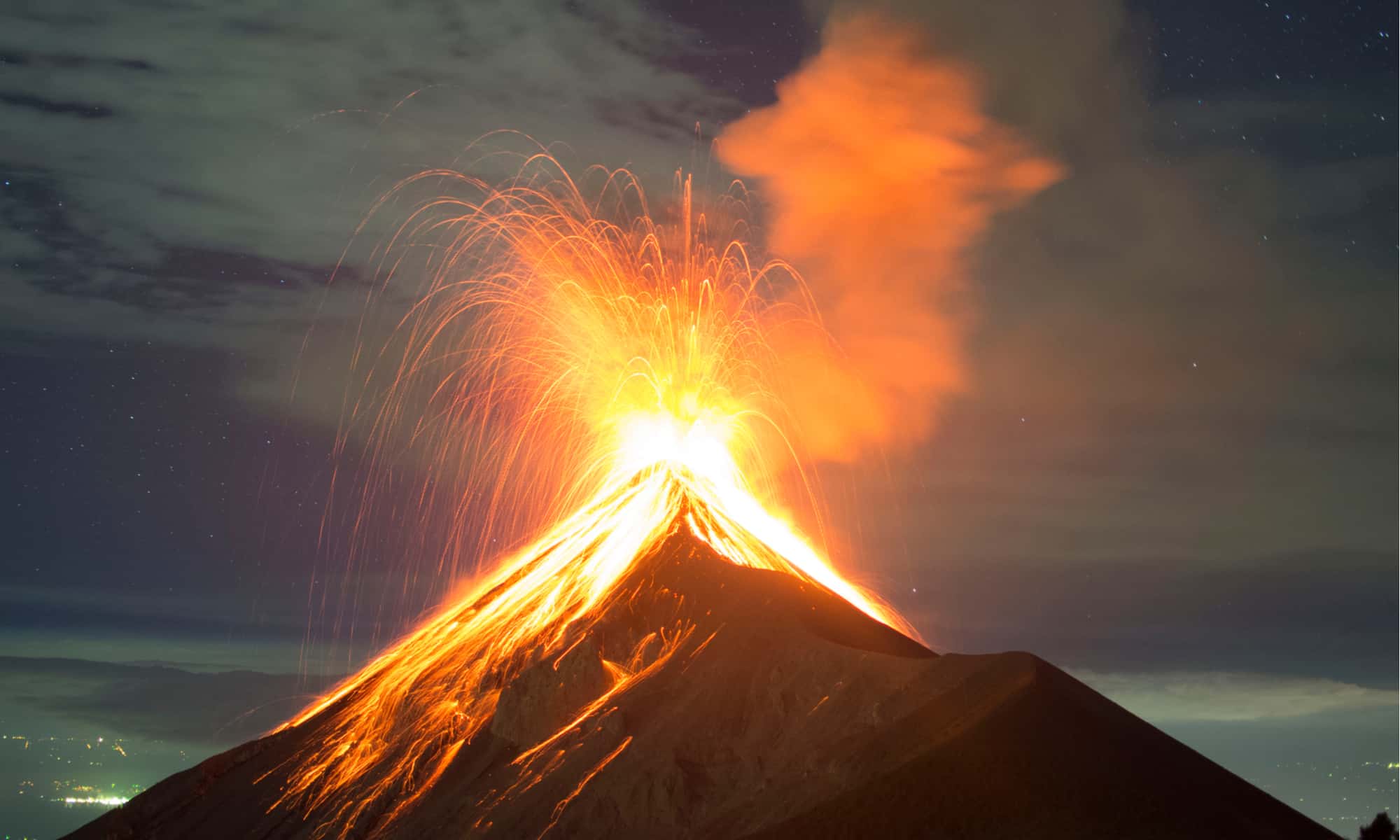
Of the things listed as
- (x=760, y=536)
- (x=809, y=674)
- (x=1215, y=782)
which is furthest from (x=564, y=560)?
(x=1215, y=782)

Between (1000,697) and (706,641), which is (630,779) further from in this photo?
(1000,697)

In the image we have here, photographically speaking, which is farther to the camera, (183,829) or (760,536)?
(760,536)

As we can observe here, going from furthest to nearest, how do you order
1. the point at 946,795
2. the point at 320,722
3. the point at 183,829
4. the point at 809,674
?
1. the point at 320,722
2. the point at 183,829
3. the point at 809,674
4. the point at 946,795

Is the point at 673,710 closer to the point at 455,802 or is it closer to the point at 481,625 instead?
the point at 455,802

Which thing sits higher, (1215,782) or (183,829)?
(1215,782)

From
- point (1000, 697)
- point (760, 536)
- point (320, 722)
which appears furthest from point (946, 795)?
point (320, 722)

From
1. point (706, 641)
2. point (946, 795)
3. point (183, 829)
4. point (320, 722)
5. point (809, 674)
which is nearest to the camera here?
point (946, 795)

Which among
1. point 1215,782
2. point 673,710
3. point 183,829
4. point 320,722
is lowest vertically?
point 183,829
